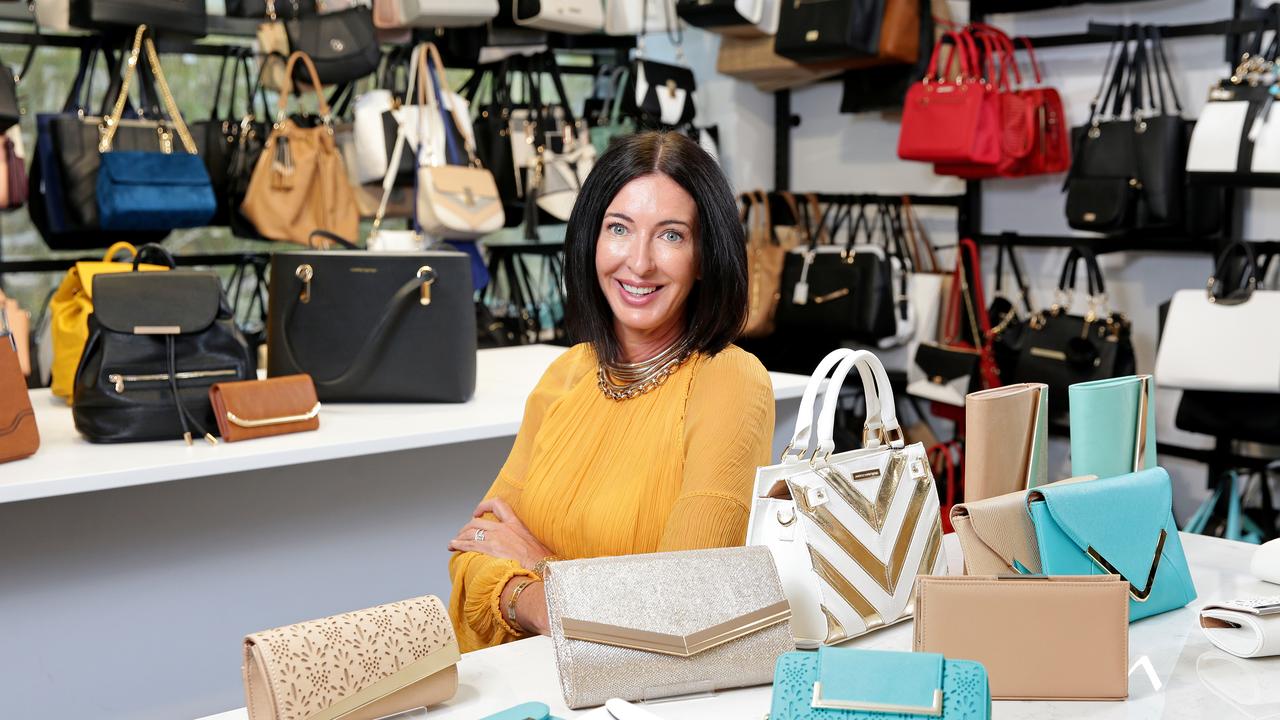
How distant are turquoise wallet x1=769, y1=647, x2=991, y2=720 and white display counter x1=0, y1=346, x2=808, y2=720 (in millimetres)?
1599

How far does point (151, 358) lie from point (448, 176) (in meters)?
2.37

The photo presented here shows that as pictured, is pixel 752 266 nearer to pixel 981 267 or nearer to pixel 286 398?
pixel 981 267

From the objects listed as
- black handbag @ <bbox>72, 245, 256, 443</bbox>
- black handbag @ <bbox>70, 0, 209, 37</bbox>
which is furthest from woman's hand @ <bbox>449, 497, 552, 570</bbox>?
black handbag @ <bbox>70, 0, 209, 37</bbox>

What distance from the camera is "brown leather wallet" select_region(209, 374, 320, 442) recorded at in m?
2.67

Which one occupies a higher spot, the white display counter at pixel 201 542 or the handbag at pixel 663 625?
the handbag at pixel 663 625

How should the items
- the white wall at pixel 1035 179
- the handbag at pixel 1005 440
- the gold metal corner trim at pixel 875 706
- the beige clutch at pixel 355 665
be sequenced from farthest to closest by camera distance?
1. the white wall at pixel 1035 179
2. the handbag at pixel 1005 440
3. the beige clutch at pixel 355 665
4. the gold metal corner trim at pixel 875 706

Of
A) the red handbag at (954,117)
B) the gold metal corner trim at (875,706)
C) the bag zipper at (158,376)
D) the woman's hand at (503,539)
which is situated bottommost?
the woman's hand at (503,539)

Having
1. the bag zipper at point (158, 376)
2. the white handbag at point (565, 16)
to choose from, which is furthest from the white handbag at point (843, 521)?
the white handbag at point (565, 16)

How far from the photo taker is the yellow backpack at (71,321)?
3.03m

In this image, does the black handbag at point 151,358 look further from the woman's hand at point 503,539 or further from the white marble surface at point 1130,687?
the white marble surface at point 1130,687

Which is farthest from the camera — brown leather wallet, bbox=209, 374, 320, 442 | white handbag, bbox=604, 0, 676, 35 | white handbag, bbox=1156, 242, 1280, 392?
white handbag, bbox=604, 0, 676, 35

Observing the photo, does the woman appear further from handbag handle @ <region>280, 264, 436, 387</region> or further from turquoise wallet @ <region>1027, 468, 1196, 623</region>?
handbag handle @ <region>280, 264, 436, 387</region>

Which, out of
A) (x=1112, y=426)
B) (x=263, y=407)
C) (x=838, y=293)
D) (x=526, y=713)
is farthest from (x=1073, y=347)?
(x=526, y=713)

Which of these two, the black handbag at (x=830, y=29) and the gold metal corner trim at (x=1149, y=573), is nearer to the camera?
the gold metal corner trim at (x=1149, y=573)
